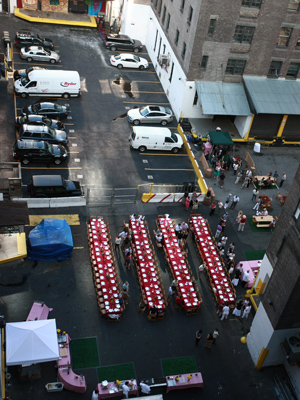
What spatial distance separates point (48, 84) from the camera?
50.5 meters

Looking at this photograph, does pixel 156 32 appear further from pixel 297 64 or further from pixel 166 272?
pixel 166 272

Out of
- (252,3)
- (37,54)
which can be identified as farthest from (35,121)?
(252,3)

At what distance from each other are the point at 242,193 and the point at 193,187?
5.55 meters

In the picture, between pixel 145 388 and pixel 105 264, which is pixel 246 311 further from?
pixel 105 264

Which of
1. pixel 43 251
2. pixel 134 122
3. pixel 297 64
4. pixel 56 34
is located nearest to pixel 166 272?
pixel 43 251

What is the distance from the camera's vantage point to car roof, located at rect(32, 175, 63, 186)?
124ft

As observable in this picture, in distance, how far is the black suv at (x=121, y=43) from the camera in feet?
206

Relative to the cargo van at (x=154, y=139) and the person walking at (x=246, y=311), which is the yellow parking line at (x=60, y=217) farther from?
the person walking at (x=246, y=311)

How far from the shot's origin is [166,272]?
35.1 metres

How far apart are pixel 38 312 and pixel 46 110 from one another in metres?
24.2

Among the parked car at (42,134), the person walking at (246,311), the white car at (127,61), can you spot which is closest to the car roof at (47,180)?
the parked car at (42,134)

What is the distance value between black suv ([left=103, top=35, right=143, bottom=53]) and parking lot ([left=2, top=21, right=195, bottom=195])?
1.02 meters

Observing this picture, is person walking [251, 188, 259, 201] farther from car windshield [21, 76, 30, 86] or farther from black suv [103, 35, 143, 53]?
black suv [103, 35, 143, 53]

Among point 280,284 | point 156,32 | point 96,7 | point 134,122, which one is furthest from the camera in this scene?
point 96,7
